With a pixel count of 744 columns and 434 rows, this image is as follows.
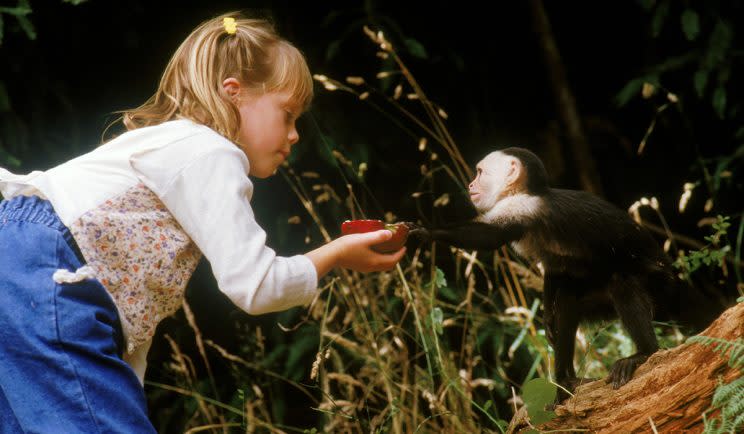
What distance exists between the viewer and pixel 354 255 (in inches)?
83.2

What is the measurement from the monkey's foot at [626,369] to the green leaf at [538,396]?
0.65ft

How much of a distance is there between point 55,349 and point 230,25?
3.31 ft

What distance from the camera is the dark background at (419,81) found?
3.81 meters

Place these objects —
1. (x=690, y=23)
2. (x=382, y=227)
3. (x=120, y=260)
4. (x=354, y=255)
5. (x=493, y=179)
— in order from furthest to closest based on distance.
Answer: (x=690, y=23) < (x=493, y=179) < (x=382, y=227) < (x=354, y=255) < (x=120, y=260)

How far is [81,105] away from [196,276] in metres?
1.04

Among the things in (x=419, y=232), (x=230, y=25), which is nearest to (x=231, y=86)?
(x=230, y=25)

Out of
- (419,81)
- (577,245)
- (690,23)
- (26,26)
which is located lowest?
(577,245)

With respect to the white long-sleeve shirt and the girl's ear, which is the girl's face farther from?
the white long-sleeve shirt

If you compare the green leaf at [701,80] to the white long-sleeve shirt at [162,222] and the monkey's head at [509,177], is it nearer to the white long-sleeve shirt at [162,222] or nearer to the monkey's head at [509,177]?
the monkey's head at [509,177]

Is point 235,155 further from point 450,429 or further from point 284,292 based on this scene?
point 450,429

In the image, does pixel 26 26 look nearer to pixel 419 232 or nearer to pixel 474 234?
pixel 419 232

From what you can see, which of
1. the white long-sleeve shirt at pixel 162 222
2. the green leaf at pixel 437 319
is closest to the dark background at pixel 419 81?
the green leaf at pixel 437 319

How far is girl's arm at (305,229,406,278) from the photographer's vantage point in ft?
6.73

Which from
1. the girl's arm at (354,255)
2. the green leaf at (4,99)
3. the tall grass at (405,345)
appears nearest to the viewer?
the girl's arm at (354,255)
